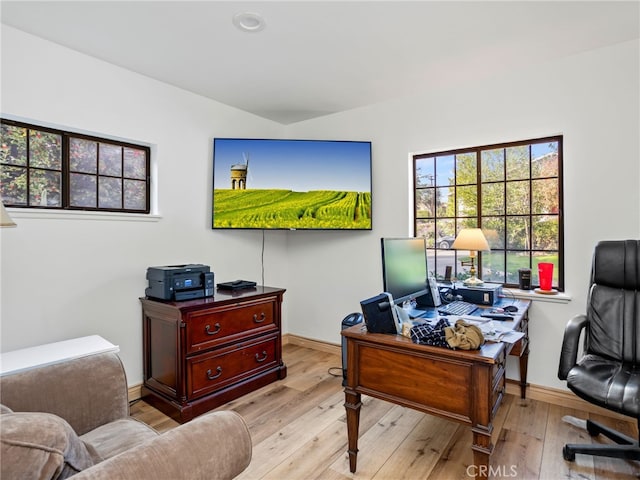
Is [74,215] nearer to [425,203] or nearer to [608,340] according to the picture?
[425,203]

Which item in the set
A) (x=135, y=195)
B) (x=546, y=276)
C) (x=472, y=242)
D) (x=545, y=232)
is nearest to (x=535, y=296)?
(x=546, y=276)

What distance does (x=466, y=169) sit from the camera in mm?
3117

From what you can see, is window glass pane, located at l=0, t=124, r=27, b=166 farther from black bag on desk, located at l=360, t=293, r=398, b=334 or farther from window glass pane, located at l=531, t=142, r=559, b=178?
window glass pane, located at l=531, t=142, r=559, b=178

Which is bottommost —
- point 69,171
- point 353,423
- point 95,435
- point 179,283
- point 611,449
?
point 611,449

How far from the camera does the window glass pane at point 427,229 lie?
3.28 meters

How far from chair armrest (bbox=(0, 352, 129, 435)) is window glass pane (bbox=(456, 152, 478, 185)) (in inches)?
113

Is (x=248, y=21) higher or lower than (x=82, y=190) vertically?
higher

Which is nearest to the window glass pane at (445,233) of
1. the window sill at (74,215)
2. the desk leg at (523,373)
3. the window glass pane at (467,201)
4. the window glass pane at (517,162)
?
the window glass pane at (467,201)

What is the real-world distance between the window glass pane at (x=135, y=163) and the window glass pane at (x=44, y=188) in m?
0.48

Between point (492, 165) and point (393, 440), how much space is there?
88.9 inches

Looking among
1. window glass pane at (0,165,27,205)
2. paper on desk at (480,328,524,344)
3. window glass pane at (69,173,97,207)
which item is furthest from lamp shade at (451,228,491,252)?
window glass pane at (0,165,27,205)

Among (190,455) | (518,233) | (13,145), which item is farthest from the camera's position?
(518,233)

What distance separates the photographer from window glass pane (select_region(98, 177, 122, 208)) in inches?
106

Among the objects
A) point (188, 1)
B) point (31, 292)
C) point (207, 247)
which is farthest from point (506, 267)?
point (31, 292)
